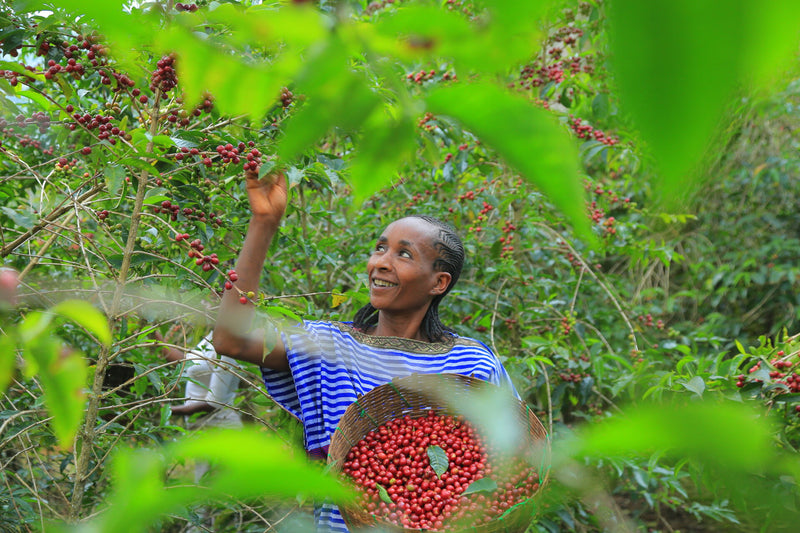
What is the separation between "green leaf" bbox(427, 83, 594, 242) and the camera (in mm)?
209

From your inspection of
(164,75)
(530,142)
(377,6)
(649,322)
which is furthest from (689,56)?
(377,6)

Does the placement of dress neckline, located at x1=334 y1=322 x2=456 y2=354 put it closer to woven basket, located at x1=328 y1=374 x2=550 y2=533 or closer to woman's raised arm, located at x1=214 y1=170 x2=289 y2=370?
woven basket, located at x1=328 y1=374 x2=550 y2=533

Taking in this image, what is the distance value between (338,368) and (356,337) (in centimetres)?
16

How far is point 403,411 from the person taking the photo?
1729mm

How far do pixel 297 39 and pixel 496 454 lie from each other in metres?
1.31

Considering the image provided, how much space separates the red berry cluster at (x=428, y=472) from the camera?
1.32 metres

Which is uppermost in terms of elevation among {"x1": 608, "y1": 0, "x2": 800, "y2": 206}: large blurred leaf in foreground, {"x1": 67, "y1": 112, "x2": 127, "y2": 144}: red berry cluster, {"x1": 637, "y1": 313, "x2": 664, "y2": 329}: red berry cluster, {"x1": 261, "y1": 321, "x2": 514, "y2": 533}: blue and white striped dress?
{"x1": 608, "y1": 0, "x2": 800, "y2": 206}: large blurred leaf in foreground

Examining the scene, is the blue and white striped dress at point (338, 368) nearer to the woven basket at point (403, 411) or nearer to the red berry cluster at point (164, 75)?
the woven basket at point (403, 411)

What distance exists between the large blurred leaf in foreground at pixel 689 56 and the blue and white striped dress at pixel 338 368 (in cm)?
141

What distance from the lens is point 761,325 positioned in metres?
4.60

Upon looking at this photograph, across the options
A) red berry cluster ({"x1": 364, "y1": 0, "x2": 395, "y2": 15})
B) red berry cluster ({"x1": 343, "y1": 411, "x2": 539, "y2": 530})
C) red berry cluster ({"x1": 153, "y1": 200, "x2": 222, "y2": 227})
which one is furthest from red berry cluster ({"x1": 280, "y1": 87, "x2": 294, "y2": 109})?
red berry cluster ({"x1": 364, "y1": 0, "x2": 395, "y2": 15})

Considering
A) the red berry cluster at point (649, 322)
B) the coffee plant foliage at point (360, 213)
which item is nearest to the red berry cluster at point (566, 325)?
the coffee plant foliage at point (360, 213)

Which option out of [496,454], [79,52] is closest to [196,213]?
[79,52]

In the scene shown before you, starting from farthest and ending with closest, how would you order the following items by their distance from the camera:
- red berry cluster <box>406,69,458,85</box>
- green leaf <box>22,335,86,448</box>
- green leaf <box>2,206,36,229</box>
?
red berry cluster <box>406,69,458,85</box>, green leaf <box>2,206,36,229</box>, green leaf <box>22,335,86,448</box>
